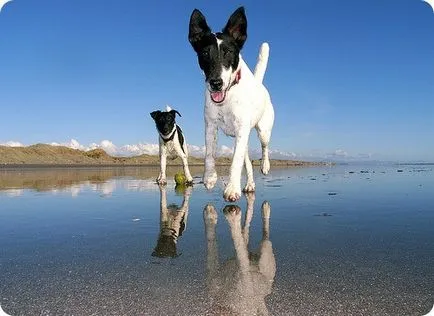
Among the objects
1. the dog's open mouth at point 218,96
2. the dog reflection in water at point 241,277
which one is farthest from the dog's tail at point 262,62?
the dog reflection in water at point 241,277

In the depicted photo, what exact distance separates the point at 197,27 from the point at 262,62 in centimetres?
285

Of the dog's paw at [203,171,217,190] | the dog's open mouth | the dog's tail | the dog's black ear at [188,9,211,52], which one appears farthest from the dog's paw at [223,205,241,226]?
the dog's tail

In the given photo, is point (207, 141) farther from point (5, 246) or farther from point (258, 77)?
point (5, 246)

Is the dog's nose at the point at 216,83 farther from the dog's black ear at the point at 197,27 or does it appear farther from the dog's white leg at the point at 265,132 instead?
the dog's white leg at the point at 265,132

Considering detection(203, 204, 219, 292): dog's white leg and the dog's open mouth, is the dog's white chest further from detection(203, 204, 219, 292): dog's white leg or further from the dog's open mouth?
detection(203, 204, 219, 292): dog's white leg

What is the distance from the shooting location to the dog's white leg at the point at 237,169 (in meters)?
5.07

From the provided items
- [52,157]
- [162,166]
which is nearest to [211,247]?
[162,166]

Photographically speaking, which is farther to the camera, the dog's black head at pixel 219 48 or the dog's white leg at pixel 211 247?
the dog's black head at pixel 219 48

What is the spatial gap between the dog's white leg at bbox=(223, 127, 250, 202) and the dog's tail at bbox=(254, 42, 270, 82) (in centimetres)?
237

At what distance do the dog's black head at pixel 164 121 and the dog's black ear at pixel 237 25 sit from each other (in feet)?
21.7

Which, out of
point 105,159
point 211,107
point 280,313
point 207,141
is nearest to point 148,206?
point 207,141

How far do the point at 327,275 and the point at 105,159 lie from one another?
43.5 meters

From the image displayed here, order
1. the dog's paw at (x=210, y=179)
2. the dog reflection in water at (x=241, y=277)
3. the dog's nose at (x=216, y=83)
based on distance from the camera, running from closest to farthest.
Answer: the dog reflection in water at (x=241, y=277) < the dog's nose at (x=216, y=83) < the dog's paw at (x=210, y=179)

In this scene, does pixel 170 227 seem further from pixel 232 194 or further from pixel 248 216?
pixel 232 194
